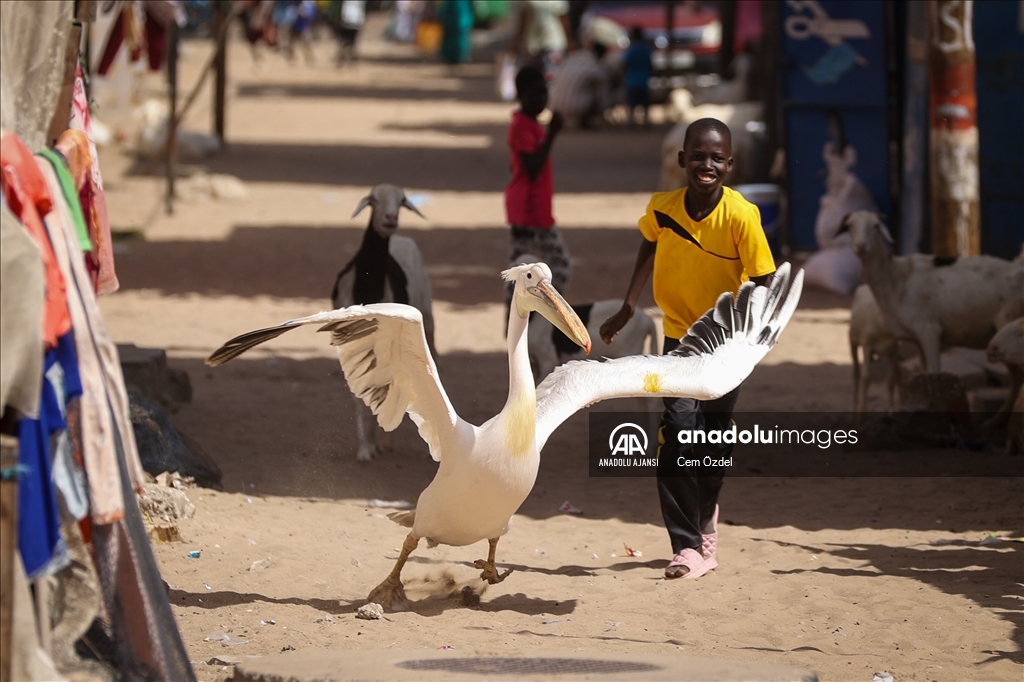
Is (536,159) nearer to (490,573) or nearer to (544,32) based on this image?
(490,573)

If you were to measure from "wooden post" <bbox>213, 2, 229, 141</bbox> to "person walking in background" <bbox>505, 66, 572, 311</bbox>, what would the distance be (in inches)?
343

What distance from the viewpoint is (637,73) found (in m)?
23.3

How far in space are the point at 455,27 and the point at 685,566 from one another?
33993 millimetres

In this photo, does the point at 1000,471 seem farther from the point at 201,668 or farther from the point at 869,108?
the point at 869,108

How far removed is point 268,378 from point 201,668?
466 centimetres

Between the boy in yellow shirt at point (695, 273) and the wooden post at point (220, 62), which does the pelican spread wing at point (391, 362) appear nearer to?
the boy in yellow shirt at point (695, 273)

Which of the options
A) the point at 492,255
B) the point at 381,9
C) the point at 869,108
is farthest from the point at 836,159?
the point at 381,9

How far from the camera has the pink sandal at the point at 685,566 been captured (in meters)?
5.78

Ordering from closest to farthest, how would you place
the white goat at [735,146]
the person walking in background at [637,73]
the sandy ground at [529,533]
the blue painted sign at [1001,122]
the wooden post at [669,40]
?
the sandy ground at [529,533]
the blue painted sign at [1001,122]
the white goat at [735,146]
the person walking in background at [637,73]
the wooden post at [669,40]

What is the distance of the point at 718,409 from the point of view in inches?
222

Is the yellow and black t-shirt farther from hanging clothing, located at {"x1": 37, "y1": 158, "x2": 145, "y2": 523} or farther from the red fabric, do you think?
the red fabric

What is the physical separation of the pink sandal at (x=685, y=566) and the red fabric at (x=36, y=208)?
3053 millimetres

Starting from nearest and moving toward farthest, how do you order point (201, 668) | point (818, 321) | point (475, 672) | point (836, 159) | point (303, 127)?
point (475, 672)
point (201, 668)
point (818, 321)
point (836, 159)
point (303, 127)

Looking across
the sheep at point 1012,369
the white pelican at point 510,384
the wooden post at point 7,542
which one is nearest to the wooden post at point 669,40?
the sheep at point 1012,369
